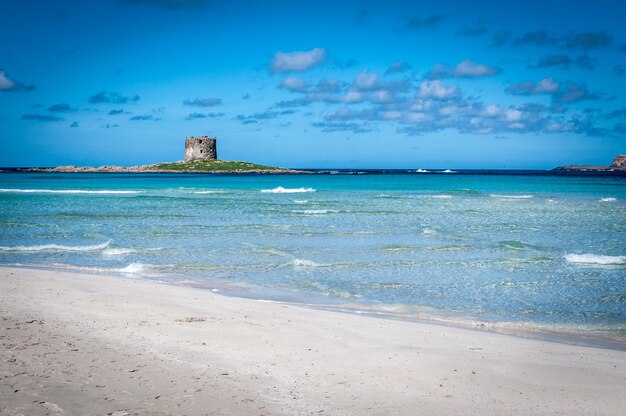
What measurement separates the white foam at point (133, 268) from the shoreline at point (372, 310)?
0.29 m

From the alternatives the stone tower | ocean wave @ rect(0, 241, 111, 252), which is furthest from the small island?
ocean wave @ rect(0, 241, 111, 252)

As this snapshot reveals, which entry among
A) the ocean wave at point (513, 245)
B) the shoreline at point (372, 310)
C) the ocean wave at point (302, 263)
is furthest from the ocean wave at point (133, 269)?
the ocean wave at point (513, 245)

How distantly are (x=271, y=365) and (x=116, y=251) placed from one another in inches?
481

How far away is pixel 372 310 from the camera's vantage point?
10.1 m

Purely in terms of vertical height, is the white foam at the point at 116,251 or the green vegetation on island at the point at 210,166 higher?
the green vegetation on island at the point at 210,166

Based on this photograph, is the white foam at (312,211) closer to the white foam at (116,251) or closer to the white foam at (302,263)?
the white foam at (116,251)

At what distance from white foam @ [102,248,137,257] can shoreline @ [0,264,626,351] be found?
244cm

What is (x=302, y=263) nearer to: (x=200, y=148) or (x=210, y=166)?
(x=210, y=166)

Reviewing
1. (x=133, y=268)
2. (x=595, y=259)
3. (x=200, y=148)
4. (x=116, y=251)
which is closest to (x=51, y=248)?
(x=116, y=251)

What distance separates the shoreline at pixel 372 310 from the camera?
8469 millimetres

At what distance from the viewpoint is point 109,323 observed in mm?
8039

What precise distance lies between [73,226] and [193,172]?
103 m

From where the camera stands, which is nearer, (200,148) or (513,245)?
(513,245)

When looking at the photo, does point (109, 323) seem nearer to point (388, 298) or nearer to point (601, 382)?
point (388, 298)
